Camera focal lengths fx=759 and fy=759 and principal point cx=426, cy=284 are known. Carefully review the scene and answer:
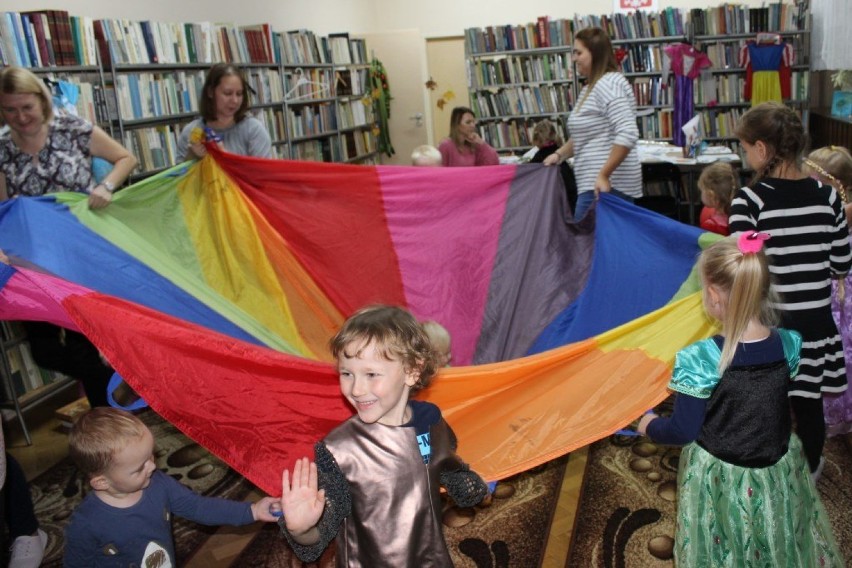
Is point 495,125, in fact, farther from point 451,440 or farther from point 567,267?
point 451,440

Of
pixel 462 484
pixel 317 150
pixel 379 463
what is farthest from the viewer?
pixel 317 150

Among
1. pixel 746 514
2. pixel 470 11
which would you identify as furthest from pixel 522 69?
pixel 746 514

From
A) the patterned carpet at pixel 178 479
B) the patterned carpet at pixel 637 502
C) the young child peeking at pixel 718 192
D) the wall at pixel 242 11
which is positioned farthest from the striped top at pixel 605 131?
the wall at pixel 242 11

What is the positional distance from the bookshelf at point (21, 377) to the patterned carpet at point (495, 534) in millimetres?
1584

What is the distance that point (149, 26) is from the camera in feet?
15.4

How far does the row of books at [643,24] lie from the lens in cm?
729

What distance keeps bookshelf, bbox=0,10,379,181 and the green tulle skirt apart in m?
3.55

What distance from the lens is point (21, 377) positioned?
11.8 feet

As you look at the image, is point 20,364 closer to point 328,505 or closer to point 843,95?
point 328,505

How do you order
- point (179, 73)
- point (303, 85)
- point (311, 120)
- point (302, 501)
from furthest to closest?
point (311, 120) < point (303, 85) < point (179, 73) < point (302, 501)

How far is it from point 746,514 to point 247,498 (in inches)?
66.7

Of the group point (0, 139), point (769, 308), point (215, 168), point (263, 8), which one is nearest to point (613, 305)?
point (769, 308)

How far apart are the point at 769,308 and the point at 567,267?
3.72 ft

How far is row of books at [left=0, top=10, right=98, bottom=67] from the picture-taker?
360 cm
